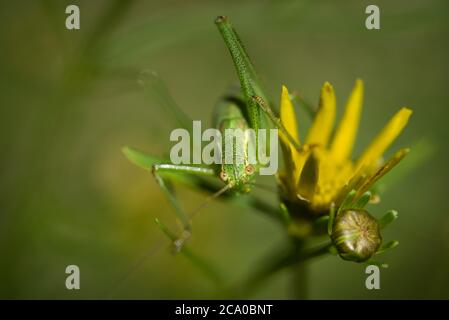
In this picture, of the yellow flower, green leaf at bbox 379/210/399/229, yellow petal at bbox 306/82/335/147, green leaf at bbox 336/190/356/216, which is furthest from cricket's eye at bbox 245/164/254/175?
green leaf at bbox 379/210/399/229

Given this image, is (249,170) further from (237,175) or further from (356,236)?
(356,236)

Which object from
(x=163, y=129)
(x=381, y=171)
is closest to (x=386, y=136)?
(x=381, y=171)

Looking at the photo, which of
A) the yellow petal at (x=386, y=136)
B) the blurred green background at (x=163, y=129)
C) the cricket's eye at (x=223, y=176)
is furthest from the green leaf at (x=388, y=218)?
the blurred green background at (x=163, y=129)

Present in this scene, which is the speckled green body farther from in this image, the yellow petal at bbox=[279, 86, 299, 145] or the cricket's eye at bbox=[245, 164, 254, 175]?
the yellow petal at bbox=[279, 86, 299, 145]

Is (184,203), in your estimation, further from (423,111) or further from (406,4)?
(406,4)

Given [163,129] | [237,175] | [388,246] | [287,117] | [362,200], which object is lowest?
[388,246]

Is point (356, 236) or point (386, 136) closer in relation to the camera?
point (356, 236)
